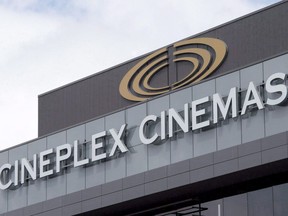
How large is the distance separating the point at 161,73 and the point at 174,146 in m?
9.00

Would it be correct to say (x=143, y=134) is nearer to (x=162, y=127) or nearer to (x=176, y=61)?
(x=162, y=127)

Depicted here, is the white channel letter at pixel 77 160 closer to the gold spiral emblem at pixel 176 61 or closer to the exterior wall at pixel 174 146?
the exterior wall at pixel 174 146

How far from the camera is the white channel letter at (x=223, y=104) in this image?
6719 cm

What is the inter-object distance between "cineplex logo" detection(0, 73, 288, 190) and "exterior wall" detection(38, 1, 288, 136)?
108 inches

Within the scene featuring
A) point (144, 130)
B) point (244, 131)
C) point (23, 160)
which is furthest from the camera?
point (23, 160)

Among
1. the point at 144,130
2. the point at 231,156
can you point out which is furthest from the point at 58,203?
the point at 231,156

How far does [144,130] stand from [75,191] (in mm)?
5518

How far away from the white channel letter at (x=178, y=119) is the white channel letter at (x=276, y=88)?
5093mm

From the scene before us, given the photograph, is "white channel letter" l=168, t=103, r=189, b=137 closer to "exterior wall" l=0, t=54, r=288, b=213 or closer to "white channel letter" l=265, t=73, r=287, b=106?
"exterior wall" l=0, t=54, r=288, b=213

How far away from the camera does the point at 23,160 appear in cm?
7800

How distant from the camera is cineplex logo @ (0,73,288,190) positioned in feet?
217

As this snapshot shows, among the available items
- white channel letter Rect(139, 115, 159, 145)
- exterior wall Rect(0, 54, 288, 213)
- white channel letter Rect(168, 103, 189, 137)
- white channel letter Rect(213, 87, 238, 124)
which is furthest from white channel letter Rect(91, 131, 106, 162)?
white channel letter Rect(213, 87, 238, 124)

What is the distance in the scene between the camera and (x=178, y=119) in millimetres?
69812

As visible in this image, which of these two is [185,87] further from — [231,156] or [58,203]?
[58,203]
